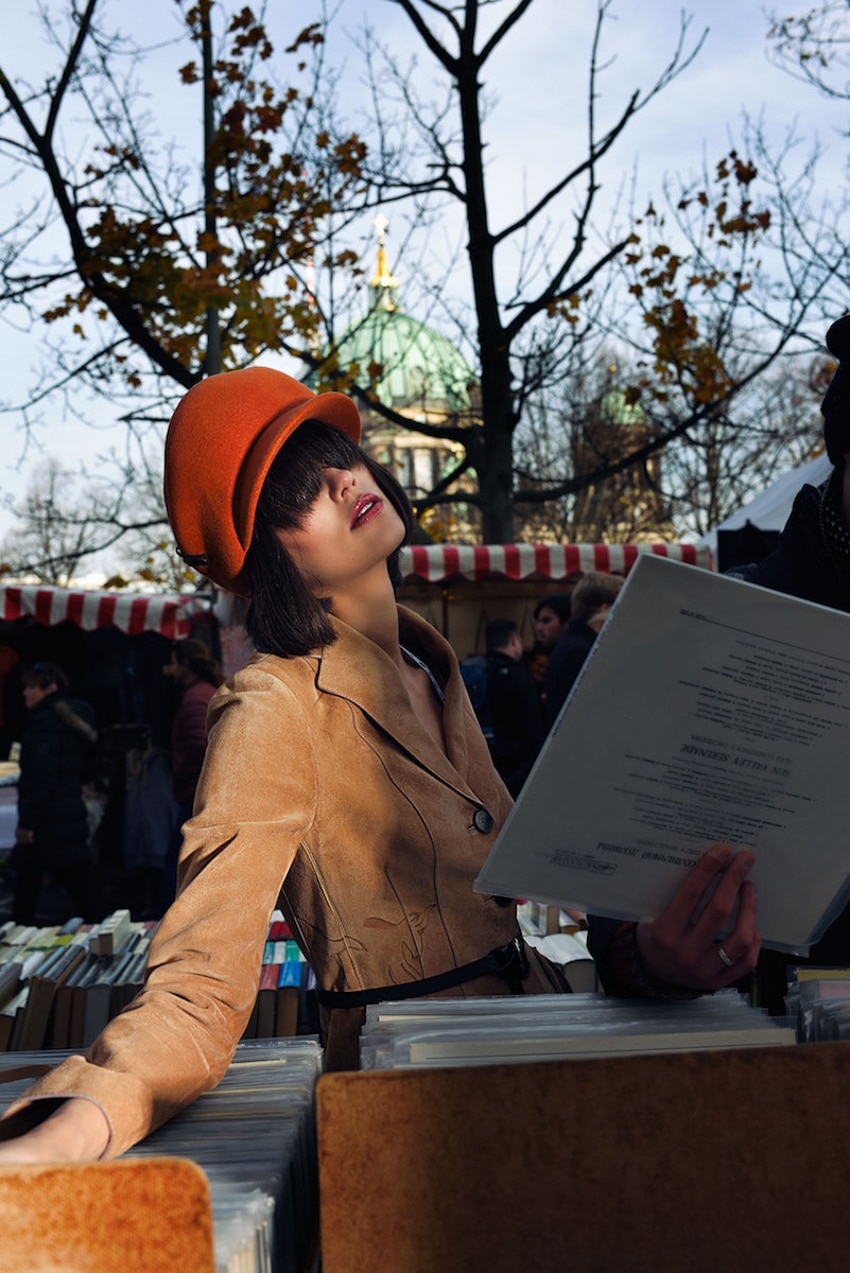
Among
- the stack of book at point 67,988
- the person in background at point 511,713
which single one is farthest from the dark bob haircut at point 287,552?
the person in background at point 511,713

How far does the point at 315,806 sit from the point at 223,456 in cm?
52

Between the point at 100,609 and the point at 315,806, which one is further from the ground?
the point at 100,609

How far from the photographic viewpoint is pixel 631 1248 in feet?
2.86

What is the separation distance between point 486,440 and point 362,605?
8.73 metres

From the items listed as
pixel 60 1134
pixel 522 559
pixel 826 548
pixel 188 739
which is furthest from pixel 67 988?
pixel 522 559

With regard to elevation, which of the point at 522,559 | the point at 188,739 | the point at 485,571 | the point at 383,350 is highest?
the point at 383,350

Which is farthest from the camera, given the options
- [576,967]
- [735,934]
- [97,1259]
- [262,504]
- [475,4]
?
[475,4]

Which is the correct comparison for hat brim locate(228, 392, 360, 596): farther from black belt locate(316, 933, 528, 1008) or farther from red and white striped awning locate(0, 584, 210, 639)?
red and white striped awning locate(0, 584, 210, 639)

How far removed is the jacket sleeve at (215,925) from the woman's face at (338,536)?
0.23m

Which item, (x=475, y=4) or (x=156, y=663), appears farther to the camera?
(x=156, y=663)

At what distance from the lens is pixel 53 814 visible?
28.4ft

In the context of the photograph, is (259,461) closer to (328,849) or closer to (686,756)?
(328,849)

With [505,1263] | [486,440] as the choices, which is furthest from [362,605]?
[486,440]

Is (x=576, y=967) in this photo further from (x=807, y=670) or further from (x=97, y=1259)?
(x=97, y=1259)
